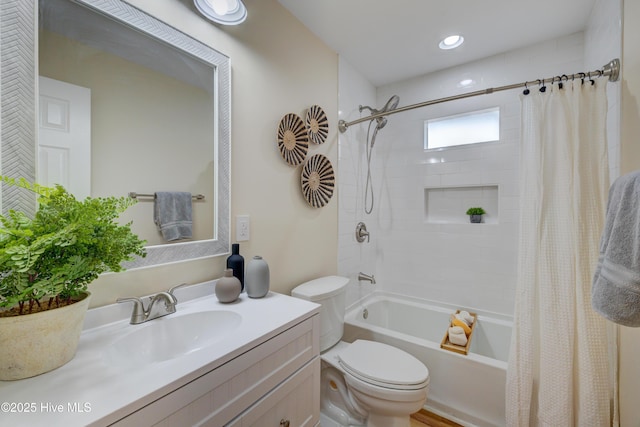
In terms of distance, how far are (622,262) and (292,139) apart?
1487 mm

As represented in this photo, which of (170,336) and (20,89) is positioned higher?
(20,89)

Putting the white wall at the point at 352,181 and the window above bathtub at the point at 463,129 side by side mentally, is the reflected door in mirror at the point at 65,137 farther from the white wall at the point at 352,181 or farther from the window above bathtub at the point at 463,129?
the window above bathtub at the point at 463,129

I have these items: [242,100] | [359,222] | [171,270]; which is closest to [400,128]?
[359,222]

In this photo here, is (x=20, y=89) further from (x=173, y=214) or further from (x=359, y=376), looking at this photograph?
(x=359, y=376)

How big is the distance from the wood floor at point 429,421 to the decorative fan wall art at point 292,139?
1.79 meters

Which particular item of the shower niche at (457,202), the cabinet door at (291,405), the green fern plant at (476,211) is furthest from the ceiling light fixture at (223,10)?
the green fern plant at (476,211)

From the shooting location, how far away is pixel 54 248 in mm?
640

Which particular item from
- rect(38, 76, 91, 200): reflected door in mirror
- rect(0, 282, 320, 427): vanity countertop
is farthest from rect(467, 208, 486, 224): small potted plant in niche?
rect(38, 76, 91, 200): reflected door in mirror

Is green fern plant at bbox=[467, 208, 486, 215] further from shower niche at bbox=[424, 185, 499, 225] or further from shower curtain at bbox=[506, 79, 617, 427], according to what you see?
shower curtain at bbox=[506, 79, 617, 427]

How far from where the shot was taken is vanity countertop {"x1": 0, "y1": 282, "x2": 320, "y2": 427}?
526 mm

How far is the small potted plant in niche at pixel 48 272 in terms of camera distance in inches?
23.2

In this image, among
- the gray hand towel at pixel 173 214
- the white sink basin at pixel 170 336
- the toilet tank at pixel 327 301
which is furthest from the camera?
the toilet tank at pixel 327 301

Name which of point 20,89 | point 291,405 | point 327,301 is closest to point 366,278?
point 327,301

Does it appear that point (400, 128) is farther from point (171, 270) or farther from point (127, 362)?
point (127, 362)
